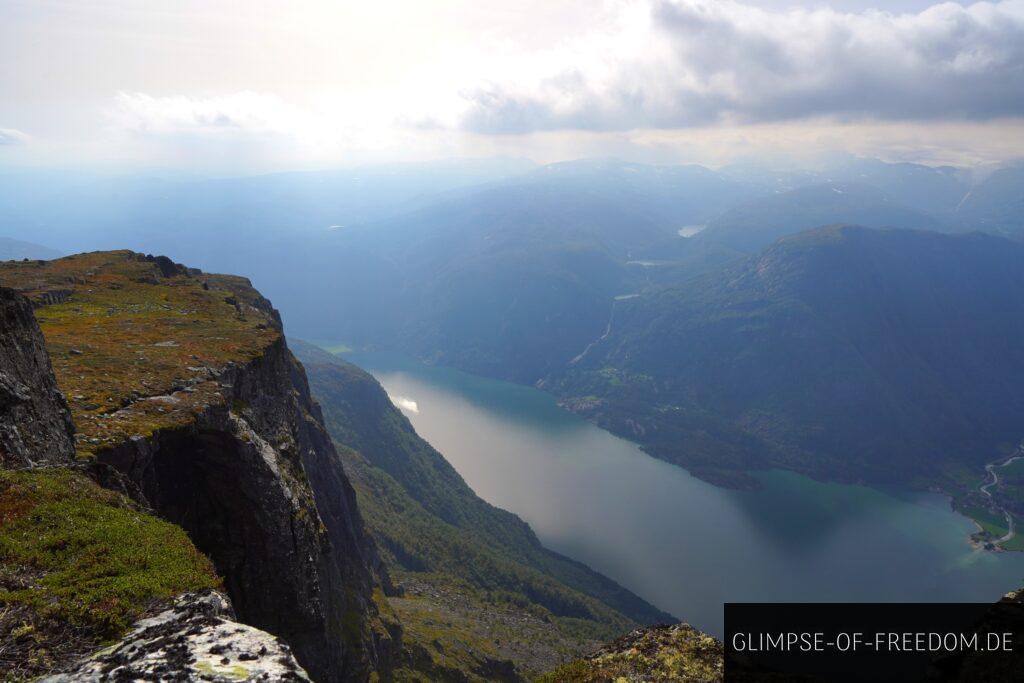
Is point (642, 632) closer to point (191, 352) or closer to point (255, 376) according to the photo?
point (255, 376)

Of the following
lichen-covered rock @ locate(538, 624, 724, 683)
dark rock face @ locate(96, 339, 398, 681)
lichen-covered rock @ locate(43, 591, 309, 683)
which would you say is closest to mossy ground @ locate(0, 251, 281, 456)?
dark rock face @ locate(96, 339, 398, 681)

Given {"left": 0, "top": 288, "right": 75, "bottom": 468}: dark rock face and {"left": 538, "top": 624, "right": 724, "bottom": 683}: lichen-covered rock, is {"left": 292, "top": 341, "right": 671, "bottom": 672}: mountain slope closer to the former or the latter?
{"left": 0, "top": 288, "right": 75, "bottom": 468}: dark rock face

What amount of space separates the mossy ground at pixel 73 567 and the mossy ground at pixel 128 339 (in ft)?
19.5

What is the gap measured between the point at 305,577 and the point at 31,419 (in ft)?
48.0

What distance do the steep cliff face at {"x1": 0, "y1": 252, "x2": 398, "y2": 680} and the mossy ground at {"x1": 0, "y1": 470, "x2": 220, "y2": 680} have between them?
499 centimetres

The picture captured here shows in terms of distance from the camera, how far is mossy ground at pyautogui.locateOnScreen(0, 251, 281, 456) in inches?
1037

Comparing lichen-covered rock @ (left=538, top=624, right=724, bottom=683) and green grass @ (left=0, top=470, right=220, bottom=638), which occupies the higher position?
green grass @ (left=0, top=470, right=220, bottom=638)

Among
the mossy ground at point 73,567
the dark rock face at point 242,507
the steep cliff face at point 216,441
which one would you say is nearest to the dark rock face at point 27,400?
the mossy ground at point 73,567

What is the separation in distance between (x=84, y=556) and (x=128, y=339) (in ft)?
101

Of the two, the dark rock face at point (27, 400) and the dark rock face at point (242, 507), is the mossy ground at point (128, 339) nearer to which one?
the dark rock face at point (242, 507)

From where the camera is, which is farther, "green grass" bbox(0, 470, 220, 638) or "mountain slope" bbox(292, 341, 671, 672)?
"mountain slope" bbox(292, 341, 671, 672)

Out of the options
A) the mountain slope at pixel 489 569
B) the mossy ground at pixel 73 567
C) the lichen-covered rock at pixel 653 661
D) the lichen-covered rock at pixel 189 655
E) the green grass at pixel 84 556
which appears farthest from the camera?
the mountain slope at pixel 489 569

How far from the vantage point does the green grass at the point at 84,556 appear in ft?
38.5

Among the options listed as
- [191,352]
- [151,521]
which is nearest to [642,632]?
[151,521]
